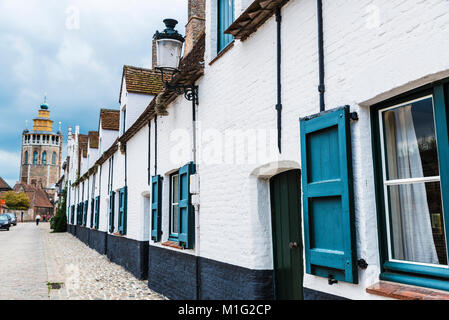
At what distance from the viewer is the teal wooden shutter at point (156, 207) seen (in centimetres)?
805

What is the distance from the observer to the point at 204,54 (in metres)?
6.50

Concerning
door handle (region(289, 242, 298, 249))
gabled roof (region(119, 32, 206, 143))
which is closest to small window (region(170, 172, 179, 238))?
gabled roof (region(119, 32, 206, 143))

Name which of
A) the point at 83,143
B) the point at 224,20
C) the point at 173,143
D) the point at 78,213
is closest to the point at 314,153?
the point at 224,20

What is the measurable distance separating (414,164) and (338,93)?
91 centimetres

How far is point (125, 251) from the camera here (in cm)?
1137

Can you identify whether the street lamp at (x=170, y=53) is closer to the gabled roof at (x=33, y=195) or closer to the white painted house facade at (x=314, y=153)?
the white painted house facade at (x=314, y=153)

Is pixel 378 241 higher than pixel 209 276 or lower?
higher

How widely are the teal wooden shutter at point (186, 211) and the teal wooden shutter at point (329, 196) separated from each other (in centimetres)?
306

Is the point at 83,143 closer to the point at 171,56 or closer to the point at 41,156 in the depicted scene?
the point at 171,56

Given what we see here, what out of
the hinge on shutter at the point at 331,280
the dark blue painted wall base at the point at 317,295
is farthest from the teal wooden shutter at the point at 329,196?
the dark blue painted wall base at the point at 317,295

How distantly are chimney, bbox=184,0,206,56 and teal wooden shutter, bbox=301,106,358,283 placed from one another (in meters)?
6.65

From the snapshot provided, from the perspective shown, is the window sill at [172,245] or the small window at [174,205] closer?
the window sill at [172,245]

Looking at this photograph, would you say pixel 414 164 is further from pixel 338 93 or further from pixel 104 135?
pixel 104 135
